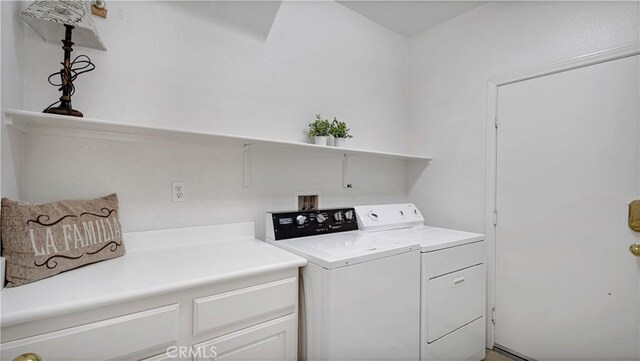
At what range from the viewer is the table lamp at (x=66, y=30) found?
1095 millimetres

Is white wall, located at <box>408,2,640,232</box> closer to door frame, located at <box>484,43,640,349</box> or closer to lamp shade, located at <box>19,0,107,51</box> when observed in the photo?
door frame, located at <box>484,43,640,349</box>

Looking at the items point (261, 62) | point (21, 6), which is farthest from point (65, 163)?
point (261, 62)

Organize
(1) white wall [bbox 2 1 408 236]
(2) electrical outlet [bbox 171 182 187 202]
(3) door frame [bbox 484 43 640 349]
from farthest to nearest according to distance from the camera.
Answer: (3) door frame [bbox 484 43 640 349], (2) electrical outlet [bbox 171 182 187 202], (1) white wall [bbox 2 1 408 236]

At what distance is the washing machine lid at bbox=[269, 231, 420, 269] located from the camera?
4.22 feet

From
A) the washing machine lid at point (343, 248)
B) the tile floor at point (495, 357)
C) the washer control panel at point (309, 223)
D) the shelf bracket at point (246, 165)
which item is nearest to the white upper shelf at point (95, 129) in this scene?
the shelf bracket at point (246, 165)

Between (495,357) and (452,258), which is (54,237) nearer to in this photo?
(452,258)

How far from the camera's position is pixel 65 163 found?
1.32m

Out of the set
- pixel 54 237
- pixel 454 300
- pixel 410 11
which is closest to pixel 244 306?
pixel 54 237

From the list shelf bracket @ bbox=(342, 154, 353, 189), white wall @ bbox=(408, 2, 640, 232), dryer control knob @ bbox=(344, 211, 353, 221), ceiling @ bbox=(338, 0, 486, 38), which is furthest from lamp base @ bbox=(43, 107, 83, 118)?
white wall @ bbox=(408, 2, 640, 232)

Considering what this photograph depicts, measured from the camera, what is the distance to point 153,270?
1.13 metres

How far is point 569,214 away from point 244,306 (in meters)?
1.95

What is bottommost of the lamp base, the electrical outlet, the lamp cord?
the electrical outlet

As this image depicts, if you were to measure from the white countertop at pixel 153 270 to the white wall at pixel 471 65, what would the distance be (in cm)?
158

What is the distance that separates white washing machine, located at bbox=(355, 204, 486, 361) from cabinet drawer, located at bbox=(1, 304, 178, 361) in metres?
1.23
